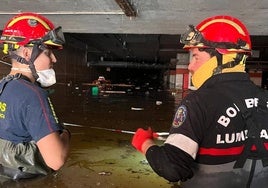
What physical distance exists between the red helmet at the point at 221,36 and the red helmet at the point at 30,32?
781 mm

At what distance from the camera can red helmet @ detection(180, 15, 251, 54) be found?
1.82m

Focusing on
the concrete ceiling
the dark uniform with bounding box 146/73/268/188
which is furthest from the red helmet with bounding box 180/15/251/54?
the concrete ceiling

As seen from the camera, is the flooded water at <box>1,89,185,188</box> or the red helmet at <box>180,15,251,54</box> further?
the flooded water at <box>1,89,185,188</box>

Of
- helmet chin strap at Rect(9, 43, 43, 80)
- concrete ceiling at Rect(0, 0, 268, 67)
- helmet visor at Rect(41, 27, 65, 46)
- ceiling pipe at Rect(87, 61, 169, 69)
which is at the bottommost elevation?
ceiling pipe at Rect(87, 61, 169, 69)

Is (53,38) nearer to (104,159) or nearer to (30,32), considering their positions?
(30,32)

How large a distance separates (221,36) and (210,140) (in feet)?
1.77

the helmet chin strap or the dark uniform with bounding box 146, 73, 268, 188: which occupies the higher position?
the helmet chin strap

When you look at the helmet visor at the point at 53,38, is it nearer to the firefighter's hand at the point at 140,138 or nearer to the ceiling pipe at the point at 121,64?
the firefighter's hand at the point at 140,138

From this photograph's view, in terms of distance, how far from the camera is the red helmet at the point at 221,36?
1.82 m

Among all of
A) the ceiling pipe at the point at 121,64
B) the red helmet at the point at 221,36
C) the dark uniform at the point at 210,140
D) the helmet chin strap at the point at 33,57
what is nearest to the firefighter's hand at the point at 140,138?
the dark uniform at the point at 210,140

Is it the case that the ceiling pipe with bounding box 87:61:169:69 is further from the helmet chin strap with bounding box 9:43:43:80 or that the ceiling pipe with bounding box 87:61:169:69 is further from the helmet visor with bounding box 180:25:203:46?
the helmet visor with bounding box 180:25:203:46

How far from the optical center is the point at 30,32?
6.59 feet

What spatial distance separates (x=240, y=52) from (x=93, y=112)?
25.1 feet

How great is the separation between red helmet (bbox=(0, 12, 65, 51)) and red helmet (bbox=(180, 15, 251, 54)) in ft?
2.56
